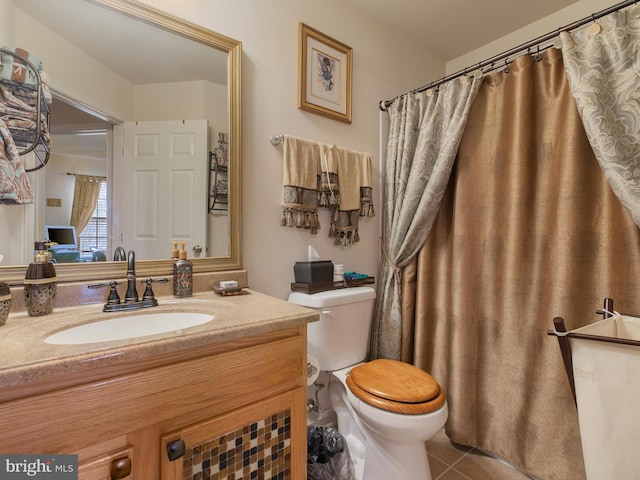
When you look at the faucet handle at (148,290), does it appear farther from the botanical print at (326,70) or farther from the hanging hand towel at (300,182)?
the botanical print at (326,70)

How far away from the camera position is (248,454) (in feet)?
2.67

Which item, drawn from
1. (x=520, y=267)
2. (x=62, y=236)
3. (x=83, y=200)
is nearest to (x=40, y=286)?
(x=62, y=236)

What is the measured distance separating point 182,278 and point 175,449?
61cm

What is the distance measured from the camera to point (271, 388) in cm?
85

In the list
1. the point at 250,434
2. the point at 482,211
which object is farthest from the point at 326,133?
the point at 250,434

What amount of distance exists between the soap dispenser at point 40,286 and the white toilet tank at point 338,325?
2.96 ft

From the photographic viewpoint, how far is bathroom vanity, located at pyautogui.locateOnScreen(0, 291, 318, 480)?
564 millimetres

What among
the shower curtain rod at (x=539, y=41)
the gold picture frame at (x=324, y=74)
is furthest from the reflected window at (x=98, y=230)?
the shower curtain rod at (x=539, y=41)

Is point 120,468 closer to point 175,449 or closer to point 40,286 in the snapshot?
point 175,449

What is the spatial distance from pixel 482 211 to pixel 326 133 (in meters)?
0.93

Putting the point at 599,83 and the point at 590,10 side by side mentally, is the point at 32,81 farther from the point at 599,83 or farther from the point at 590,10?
the point at 590,10

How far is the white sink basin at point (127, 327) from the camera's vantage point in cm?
83

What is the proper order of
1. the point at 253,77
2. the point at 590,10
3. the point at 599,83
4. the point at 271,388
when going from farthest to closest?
the point at 590,10, the point at 253,77, the point at 599,83, the point at 271,388

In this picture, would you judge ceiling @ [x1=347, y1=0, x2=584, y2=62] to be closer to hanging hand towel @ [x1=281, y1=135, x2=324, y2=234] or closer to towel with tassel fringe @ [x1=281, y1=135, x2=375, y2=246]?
towel with tassel fringe @ [x1=281, y1=135, x2=375, y2=246]
